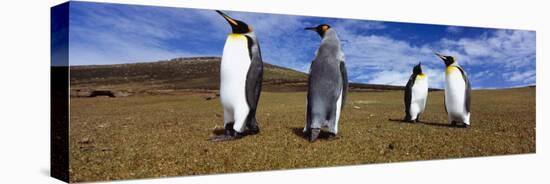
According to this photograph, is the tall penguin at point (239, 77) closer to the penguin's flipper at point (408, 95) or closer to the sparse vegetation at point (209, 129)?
the sparse vegetation at point (209, 129)

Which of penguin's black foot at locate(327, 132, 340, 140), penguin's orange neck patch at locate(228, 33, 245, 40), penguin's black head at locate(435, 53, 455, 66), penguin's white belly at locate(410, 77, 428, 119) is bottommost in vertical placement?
penguin's black foot at locate(327, 132, 340, 140)

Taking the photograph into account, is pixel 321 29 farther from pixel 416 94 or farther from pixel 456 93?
pixel 456 93

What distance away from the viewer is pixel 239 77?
714cm

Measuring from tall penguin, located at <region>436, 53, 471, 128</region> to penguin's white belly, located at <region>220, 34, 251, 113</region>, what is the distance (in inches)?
123

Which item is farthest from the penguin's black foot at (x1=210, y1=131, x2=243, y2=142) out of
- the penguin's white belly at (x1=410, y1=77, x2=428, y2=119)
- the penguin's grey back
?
the penguin's white belly at (x1=410, y1=77, x2=428, y2=119)

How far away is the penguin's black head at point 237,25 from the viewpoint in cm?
715

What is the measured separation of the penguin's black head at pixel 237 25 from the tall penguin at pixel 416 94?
8.54 ft

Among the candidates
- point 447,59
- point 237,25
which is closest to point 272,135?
point 237,25

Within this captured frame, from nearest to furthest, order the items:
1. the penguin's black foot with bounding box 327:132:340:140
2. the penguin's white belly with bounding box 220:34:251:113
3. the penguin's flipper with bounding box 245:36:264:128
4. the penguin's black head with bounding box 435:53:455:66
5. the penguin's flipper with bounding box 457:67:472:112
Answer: the penguin's white belly with bounding box 220:34:251:113
the penguin's flipper with bounding box 245:36:264:128
the penguin's black foot with bounding box 327:132:340:140
the penguin's black head with bounding box 435:53:455:66
the penguin's flipper with bounding box 457:67:472:112

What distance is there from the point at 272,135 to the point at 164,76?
147 cm

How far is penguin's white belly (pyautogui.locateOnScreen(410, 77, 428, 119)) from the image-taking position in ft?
28.4

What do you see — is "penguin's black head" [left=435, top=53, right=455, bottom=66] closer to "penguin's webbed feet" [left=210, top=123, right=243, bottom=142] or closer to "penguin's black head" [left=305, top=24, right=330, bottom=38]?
"penguin's black head" [left=305, top=24, right=330, bottom=38]

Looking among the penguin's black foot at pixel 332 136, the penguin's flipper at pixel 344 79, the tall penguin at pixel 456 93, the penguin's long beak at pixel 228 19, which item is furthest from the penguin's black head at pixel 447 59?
the penguin's long beak at pixel 228 19

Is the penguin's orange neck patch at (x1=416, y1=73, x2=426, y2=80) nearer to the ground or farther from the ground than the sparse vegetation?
farther from the ground
